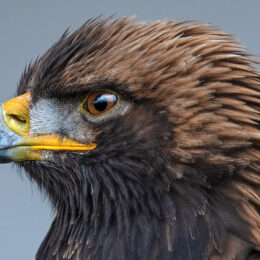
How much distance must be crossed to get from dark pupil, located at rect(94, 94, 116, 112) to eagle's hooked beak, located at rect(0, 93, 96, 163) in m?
0.11

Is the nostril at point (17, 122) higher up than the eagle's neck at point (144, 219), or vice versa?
the nostril at point (17, 122)

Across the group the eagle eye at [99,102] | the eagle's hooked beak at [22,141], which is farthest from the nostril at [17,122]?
the eagle eye at [99,102]

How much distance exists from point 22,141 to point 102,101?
10.8 inches

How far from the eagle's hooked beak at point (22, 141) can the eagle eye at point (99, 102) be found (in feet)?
0.32

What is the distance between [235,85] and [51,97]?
0.53 m

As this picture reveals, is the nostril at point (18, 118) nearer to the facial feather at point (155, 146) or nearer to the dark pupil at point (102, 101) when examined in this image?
the facial feather at point (155, 146)

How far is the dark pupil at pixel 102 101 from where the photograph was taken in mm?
1479

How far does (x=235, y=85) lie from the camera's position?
58.3 inches

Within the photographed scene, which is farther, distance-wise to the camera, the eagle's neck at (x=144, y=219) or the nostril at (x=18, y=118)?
the nostril at (x=18, y=118)

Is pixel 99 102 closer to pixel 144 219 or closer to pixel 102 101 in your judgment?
pixel 102 101

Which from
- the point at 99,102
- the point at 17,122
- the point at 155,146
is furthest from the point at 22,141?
the point at 155,146

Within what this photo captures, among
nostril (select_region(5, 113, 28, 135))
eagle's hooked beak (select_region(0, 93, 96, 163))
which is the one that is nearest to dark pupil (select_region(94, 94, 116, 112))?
eagle's hooked beak (select_region(0, 93, 96, 163))

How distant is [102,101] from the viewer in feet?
4.87

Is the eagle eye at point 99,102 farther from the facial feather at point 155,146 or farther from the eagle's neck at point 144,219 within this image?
the eagle's neck at point 144,219
